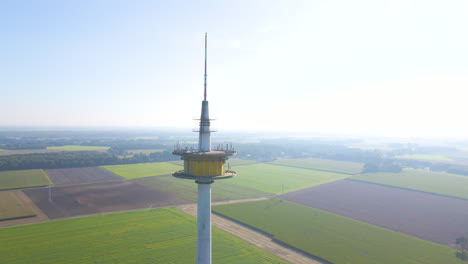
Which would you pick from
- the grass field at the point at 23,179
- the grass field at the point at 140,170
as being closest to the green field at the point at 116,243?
the grass field at the point at 23,179

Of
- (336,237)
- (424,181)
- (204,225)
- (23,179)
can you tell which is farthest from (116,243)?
(424,181)

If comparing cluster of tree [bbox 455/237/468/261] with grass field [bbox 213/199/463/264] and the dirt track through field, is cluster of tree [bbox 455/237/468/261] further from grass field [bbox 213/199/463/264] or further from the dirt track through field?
the dirt track through field

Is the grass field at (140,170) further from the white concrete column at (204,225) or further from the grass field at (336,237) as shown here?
the white concrete column at (204,225)

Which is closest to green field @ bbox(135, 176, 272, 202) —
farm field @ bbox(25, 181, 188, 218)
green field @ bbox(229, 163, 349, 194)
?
farm field @ bbox(25, 181, 188, 218)

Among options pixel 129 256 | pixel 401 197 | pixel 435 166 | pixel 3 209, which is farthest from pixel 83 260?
pixel 435 166

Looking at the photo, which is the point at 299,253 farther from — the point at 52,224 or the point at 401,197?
the point at 401,197
